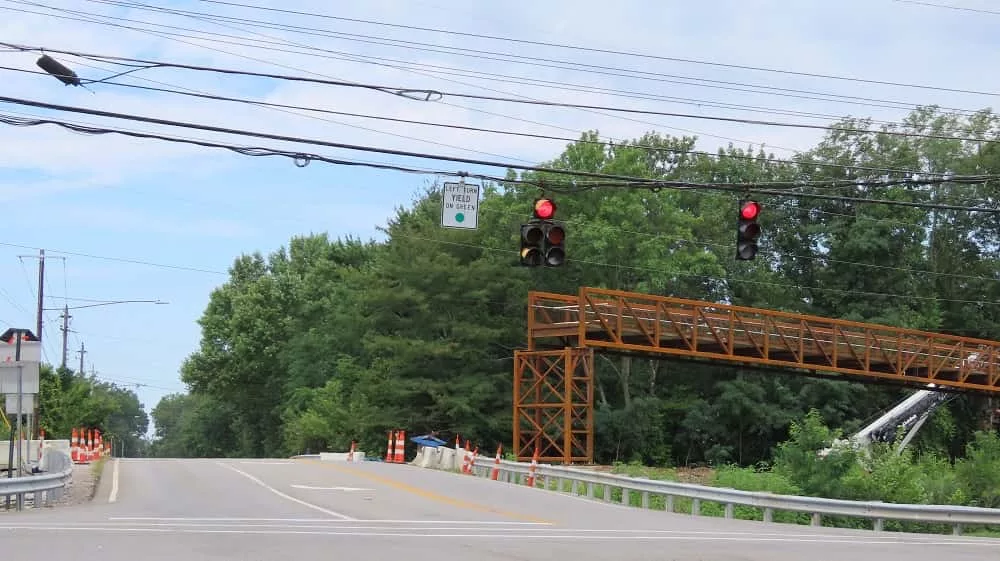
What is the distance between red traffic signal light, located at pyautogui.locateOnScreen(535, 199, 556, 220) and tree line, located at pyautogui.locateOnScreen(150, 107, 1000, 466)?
114 feet

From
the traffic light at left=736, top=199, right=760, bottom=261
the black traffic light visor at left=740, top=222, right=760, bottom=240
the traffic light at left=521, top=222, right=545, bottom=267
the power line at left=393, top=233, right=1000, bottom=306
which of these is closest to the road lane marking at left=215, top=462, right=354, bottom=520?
the traffic light at left=521, top=222, right=545, bottom=267

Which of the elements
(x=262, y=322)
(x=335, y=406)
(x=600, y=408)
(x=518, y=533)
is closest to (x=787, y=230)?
A: (x=600, y=408)

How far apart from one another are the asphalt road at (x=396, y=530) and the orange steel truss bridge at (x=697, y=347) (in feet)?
44.8

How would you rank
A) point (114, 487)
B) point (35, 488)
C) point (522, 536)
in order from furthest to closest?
point (114, 487), point (35, 488), point (522, 536)

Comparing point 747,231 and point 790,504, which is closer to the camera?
point 747,231

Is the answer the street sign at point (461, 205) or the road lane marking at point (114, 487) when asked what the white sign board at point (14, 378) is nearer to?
the road lane marking at point (114, 487)

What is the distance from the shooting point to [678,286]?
71000 millimetres

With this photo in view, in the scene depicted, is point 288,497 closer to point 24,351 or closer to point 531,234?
point 24,351

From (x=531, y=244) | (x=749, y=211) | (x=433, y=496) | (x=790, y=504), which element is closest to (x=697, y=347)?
(x=433, y=496)

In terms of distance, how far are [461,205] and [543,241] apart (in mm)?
2589

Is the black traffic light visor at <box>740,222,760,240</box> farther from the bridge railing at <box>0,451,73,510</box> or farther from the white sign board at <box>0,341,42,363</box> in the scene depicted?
the white sign board at <box>0,341,42,363</box>

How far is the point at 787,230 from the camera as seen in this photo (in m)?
76.2

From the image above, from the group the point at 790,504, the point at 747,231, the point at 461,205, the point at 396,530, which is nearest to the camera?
the point at 396,530

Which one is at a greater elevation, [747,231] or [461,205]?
[461,205]
